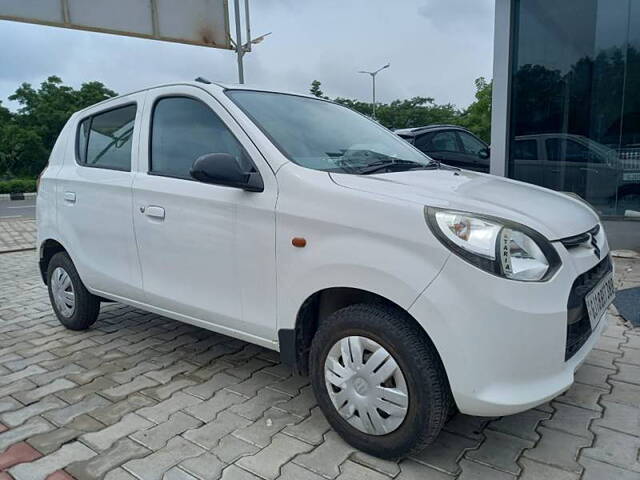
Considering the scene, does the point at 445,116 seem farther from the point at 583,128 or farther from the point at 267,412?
the point at 267,412

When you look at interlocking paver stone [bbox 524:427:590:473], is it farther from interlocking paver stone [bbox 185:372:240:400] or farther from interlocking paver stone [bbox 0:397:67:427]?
interlocking paver stone [bbox 0:397:67:427]

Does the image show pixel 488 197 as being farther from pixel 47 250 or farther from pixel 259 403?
pixel 47 250

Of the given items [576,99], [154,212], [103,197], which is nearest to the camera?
[154,212]

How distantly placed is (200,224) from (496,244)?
1.61 meters

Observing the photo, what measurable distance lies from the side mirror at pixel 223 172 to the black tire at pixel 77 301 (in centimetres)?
201

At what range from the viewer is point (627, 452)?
2248mm

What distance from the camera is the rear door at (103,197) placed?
331 cm

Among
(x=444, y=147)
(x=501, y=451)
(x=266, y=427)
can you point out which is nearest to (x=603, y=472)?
(x=501, y=451)

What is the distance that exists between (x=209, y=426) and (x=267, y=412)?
322mm

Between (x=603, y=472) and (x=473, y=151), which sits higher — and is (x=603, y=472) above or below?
below

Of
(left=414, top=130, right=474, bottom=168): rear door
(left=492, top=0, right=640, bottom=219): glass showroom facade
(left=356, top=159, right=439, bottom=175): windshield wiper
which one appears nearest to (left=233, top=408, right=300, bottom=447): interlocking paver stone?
(left=356, top=159, right=439, bottom=175): windshield wiper

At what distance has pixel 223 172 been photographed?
2.45m

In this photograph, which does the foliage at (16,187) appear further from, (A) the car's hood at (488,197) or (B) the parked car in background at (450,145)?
(A) the car's hood at (488,197)

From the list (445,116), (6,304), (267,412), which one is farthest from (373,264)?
(445,116)
